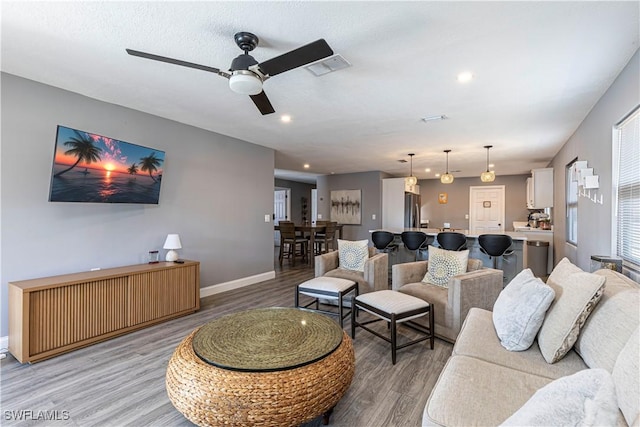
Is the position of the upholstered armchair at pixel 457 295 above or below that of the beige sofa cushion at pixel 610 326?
below

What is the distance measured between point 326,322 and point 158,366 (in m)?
1.49

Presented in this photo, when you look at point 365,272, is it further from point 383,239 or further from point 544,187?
point 544,187

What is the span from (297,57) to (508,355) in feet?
7.18

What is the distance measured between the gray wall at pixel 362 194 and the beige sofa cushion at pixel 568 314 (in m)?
6.45

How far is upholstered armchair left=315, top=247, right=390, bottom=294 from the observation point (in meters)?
3.68

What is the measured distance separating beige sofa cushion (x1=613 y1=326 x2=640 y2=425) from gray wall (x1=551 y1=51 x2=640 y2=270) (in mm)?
2102

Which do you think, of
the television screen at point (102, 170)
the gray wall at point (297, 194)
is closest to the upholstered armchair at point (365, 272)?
the television screen at point (102, 170)

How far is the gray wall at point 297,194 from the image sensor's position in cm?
1089

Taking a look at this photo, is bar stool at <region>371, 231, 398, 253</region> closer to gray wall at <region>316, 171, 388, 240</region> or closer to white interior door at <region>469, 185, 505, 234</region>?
gray wall at <region>316, 171, 388, 240</region>

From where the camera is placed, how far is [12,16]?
190cm

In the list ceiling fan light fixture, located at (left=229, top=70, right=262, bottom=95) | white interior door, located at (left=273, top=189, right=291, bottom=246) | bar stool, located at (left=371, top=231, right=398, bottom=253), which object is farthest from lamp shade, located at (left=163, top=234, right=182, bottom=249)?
white interior door, located at (left=273, top=189, right=291, bottom=246)

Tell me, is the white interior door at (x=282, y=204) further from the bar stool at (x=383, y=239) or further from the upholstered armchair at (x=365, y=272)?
the upholstered armchair at (x=365, y=272)

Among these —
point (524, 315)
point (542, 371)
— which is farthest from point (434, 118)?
point (542, 371)

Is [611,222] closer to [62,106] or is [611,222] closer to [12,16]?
[12,16]
